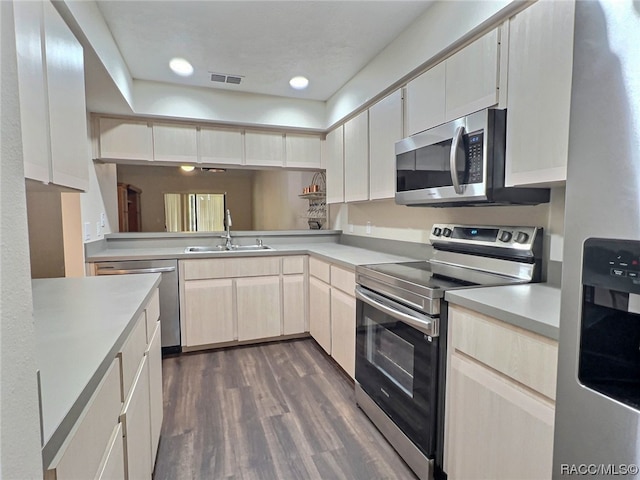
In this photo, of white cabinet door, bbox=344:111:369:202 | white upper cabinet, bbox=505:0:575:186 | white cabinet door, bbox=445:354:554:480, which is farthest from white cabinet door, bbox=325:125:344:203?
white cabinet door, bbox=445:354:554:480

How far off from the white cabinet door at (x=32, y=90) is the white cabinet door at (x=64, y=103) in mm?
54

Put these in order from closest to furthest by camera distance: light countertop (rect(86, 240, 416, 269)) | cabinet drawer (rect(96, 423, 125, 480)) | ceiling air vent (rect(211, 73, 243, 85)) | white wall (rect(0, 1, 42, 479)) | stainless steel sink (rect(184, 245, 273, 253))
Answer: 1. white wall (rect(0, 1, 42, 479))
2. cabinet drawer (rect(96, 423, 125, 480))
3. light countertop (rect(86, 240, 416, 269))
4. ceiling air vent (rect(211, 73, 243, 85))
5. stainless steel sink (rect(184, 245, 273, 253))

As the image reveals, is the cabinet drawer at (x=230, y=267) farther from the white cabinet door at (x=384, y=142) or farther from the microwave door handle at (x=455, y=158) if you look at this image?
the microwave door handle at (x=455, y=158)

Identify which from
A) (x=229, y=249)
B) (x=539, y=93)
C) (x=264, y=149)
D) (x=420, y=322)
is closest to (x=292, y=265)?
(x=229, y=249)

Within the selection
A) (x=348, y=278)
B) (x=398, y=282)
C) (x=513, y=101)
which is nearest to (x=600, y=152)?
(x=513, y=101)

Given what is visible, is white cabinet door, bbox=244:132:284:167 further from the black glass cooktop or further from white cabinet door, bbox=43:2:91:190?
white cabinet door, bbox=43:2:91:190

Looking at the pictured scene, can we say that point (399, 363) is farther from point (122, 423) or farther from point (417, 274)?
point (122, 423)

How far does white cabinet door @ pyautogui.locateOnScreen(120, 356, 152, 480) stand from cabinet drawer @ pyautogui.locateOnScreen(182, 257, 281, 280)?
5.04ft

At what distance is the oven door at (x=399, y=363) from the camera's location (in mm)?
1480

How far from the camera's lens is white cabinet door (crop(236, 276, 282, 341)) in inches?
121

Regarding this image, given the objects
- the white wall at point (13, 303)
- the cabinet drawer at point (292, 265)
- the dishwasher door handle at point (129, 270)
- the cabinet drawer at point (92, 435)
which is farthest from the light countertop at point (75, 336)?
the cabinet drawer at point (292, 265)

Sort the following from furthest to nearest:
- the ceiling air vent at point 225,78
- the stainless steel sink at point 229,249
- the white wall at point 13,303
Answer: the stainless steel sink at point 229,249 → the ceiling air vent at point 225,78 → the white wall at point 13,303

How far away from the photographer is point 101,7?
6.30 ft

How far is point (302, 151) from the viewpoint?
3.62 meters
